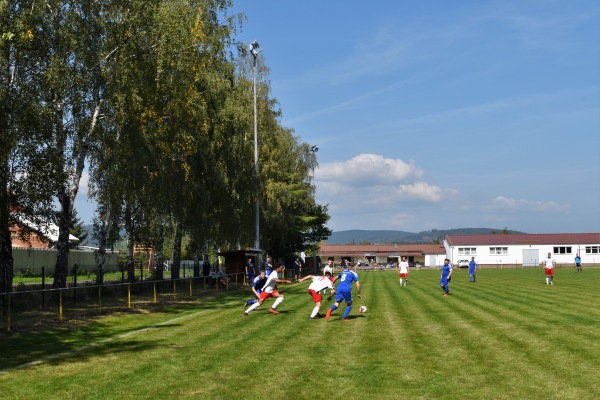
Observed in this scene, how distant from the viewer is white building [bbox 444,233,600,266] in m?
99.7

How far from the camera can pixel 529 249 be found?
101 meters

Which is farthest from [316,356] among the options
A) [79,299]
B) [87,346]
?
[79,299]

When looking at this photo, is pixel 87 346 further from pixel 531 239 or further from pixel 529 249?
pixel 531 239

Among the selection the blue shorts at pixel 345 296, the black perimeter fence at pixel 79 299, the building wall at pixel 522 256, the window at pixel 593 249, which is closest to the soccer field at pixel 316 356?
the blue shorts at pixel 345 296

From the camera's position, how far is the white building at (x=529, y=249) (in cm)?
9969

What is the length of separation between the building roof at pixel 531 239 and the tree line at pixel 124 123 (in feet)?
231

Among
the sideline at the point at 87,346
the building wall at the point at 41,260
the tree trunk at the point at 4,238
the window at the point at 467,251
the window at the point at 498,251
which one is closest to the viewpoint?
the sideline at the point at 87,346

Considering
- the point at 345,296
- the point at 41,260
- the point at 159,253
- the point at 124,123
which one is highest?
the point at 124,123

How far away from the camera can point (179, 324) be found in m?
19.7

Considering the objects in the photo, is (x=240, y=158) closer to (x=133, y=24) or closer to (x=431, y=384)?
(x=133, y=24)

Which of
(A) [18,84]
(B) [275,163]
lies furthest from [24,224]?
(B) [275,163]

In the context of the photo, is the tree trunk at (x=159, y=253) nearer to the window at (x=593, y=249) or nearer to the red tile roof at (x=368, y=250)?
the window at (x=593, y=249)

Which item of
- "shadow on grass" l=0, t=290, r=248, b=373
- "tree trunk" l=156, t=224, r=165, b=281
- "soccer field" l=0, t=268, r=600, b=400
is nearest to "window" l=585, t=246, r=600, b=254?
"tree trunk" l=156, t=224, r=165, b=281

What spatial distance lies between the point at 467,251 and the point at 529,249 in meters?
9.36
